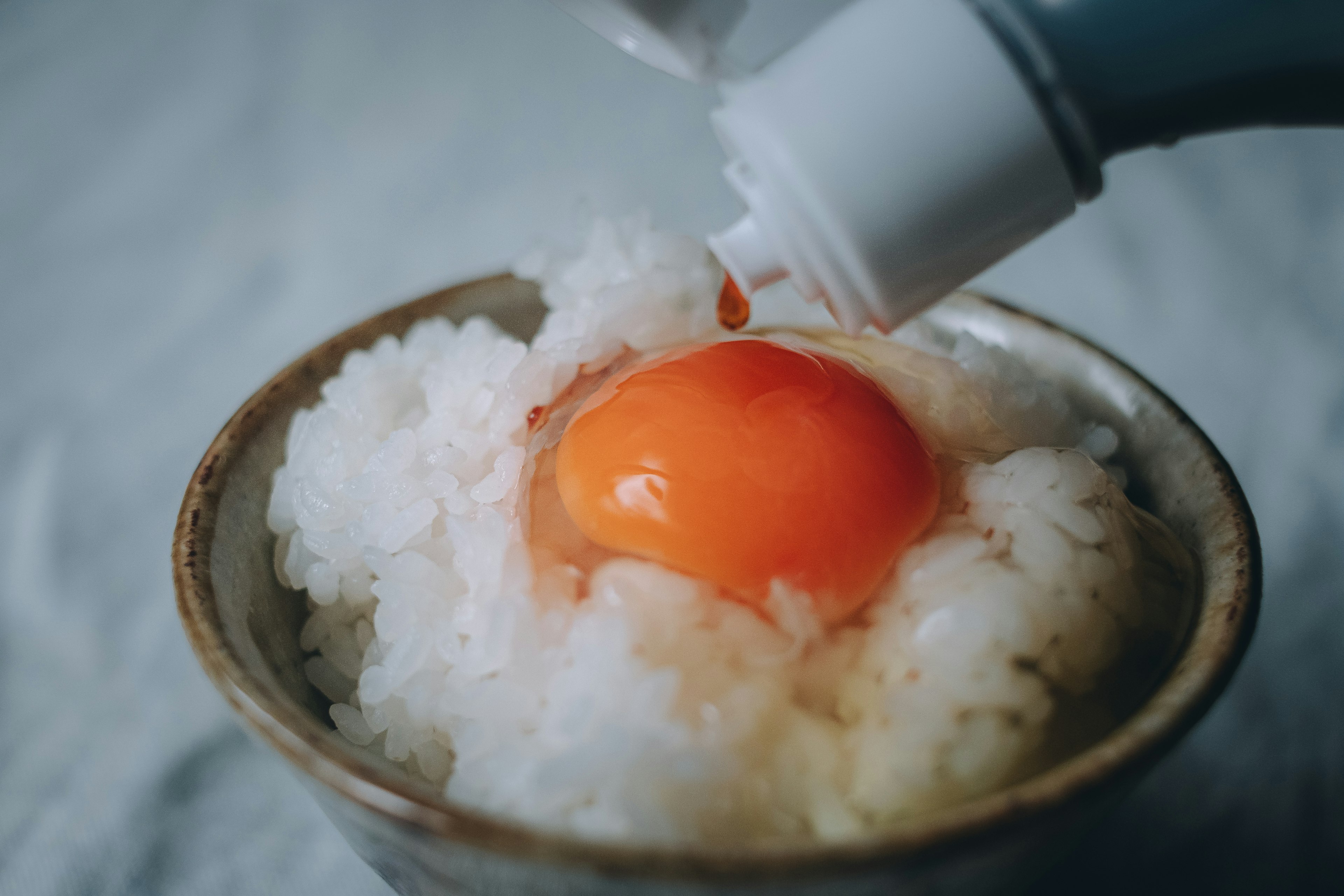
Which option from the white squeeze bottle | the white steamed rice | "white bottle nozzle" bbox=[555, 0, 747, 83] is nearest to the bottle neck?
the white squeeze bottle

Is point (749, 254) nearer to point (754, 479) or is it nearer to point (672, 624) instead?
point (754, 479)

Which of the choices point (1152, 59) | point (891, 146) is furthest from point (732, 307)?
point (1152, 59)

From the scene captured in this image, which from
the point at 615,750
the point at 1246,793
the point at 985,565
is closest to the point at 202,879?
the point at 615,750

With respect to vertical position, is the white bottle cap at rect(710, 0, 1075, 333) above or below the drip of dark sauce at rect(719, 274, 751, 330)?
above

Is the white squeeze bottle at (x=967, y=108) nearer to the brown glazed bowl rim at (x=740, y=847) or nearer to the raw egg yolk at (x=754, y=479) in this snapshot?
the raw egg yolk at (x=754, y=479)

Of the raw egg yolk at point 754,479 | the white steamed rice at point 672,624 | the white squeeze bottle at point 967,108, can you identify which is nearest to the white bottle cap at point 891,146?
the white squeeze bottle at point 967,108

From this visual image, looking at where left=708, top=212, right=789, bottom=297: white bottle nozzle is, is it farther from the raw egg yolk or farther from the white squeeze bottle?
the raw egg yolk
